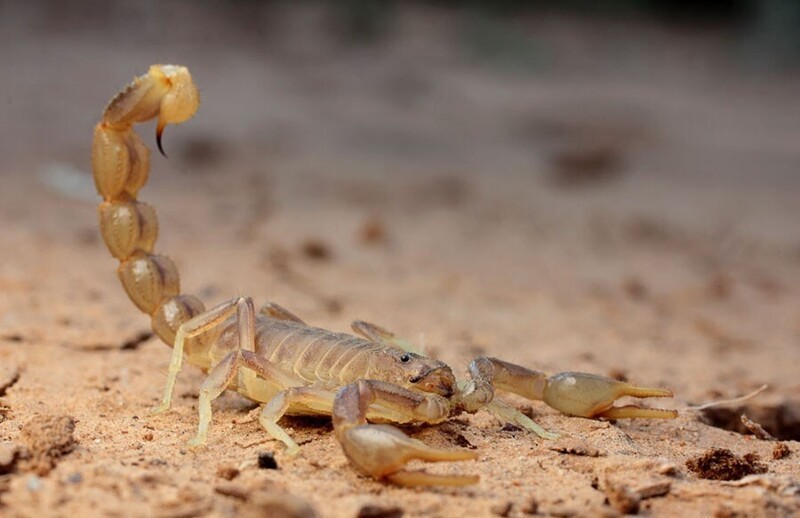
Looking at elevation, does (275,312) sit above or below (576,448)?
above

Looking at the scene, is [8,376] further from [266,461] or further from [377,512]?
[377,512]

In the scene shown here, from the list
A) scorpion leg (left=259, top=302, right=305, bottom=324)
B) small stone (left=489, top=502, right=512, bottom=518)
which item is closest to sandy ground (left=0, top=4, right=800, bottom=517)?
small stone (left=489, top=502, right=512, bottom=518)

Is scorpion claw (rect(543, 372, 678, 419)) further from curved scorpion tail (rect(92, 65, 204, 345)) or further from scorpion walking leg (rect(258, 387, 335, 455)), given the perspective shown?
curved scorpion tail (rect(92, 65, 204, 345))

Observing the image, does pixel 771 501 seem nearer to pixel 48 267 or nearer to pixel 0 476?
pixel 0 476

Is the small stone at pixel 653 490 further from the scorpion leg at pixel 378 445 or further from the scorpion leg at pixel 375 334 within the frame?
the scorpion leg at pixel 375 334

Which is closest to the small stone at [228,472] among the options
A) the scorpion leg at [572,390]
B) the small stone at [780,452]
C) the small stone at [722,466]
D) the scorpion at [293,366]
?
the scorpion at [293,366]

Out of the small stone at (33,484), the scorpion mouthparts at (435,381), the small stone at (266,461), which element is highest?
the scorpion mouthparts at (435,381)

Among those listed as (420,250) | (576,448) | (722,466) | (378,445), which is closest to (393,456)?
(378,445)
